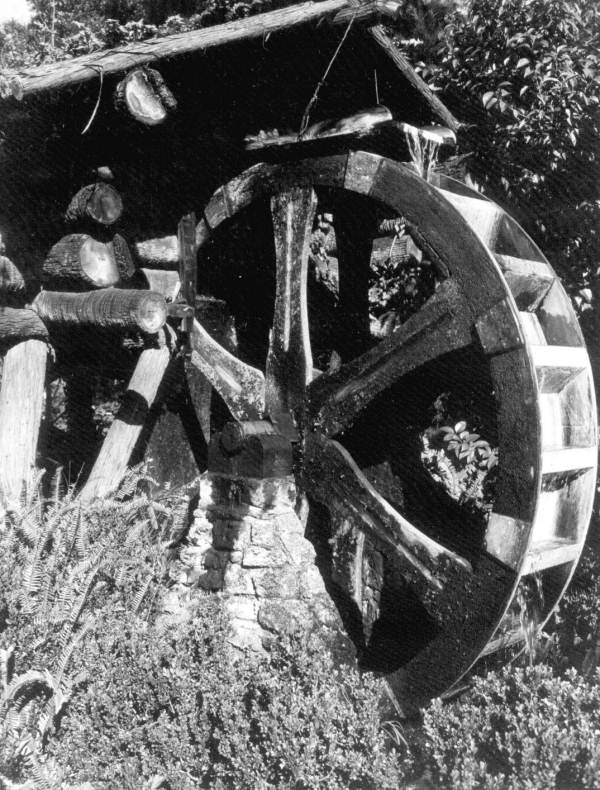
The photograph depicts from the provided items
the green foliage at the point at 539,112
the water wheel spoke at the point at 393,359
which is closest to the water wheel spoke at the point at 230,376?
the water wheel spoke at the point at 393,359

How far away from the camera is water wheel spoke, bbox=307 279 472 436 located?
3.86m

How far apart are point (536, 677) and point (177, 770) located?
154 centimetres

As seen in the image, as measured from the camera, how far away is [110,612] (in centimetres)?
371

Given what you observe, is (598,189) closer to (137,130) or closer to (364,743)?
(137,130)

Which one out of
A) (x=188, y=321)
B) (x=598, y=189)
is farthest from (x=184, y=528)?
(x=598, y=189)

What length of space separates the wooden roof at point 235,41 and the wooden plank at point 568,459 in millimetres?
1990

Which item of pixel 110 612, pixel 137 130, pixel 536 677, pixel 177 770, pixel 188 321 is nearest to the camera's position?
pixel 177 770

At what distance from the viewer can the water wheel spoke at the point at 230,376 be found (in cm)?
457

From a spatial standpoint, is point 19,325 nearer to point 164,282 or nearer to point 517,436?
point 164,282

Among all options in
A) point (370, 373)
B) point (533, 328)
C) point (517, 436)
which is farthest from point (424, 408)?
point (517, 436)

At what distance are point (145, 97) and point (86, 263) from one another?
3.30 ft

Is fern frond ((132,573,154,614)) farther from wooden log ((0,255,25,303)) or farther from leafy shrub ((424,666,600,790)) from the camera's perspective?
wooden log ((0,255,25,303))

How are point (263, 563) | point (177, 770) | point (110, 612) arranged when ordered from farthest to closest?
point (263, 563)
point (110, 612)
point (177, 770)

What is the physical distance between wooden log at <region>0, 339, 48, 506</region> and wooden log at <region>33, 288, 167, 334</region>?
0.75 feet
